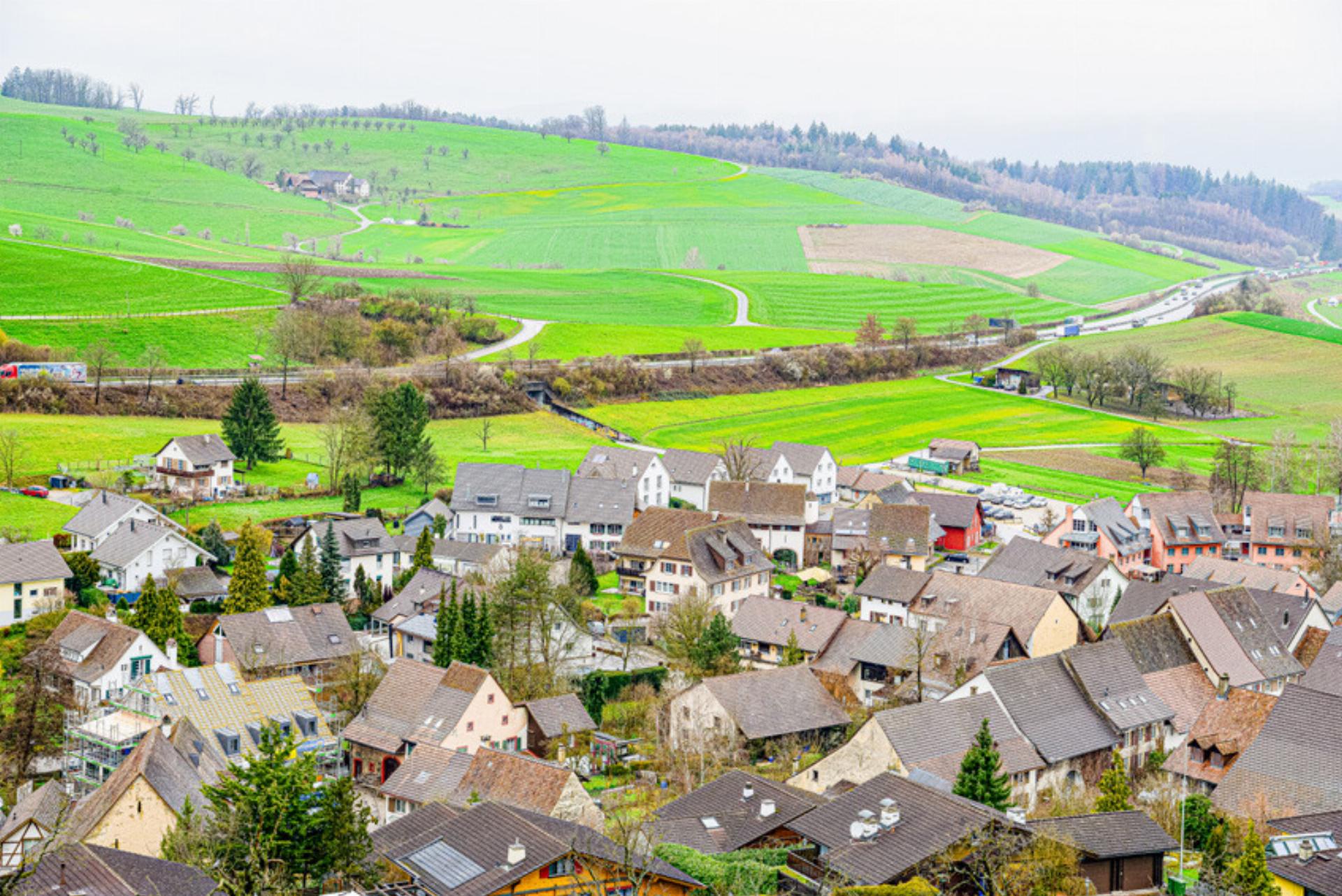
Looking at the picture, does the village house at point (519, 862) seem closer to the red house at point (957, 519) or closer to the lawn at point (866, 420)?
the red house at point (957, 519)

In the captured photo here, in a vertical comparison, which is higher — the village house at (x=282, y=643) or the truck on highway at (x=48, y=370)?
the truck on highway at (x=48, y=370)

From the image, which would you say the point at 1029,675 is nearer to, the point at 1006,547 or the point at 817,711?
the point at 817,711

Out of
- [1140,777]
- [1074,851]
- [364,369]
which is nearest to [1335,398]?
[364,369]

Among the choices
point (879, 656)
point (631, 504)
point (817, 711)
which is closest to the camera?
point (817, 711)

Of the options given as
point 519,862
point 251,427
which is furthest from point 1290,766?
point 251,427

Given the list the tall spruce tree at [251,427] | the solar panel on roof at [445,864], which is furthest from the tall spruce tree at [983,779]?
the tall spruce tree at [251,427]

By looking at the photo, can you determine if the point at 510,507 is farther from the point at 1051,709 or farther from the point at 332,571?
the point at 1051,709

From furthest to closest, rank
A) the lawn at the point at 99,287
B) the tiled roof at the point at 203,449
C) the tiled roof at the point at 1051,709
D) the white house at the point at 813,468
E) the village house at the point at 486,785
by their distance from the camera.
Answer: the lawn at the point at 99,287
the white house at the point at 813,468
the tiled roof at the point at 203,449
the tiled roof at the point at 1051,709
the village house at the point at 486,785
